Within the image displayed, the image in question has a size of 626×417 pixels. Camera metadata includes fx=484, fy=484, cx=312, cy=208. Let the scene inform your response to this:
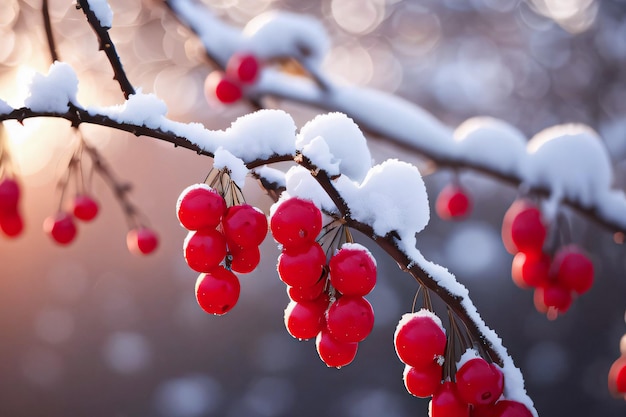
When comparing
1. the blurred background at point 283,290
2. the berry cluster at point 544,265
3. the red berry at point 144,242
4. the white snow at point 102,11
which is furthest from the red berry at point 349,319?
the blurred background at point 283,290

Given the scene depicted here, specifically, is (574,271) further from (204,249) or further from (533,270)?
(204,249)

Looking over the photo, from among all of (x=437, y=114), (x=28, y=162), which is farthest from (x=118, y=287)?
(x=437, y=114)

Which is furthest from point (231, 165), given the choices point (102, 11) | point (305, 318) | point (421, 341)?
point (102, 11)

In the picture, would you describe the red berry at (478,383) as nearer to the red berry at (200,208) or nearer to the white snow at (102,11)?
the red berry at (200,208)

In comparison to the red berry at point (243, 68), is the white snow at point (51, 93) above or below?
above

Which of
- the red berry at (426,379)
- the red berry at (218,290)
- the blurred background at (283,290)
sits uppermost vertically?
the red berry at (426,379)
